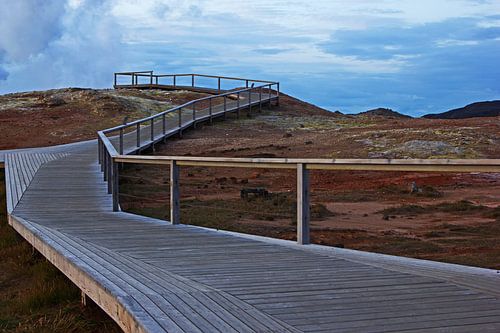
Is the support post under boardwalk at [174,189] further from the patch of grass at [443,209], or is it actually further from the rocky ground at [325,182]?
the patch of grass at [443,209]

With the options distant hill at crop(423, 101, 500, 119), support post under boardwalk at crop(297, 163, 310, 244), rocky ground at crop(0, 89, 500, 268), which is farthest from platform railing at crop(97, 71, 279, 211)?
distant hill at crop(423, 101, 500, 119)

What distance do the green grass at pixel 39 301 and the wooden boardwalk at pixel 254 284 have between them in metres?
0.41

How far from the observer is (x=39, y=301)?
7211mm

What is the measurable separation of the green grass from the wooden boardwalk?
41 cm

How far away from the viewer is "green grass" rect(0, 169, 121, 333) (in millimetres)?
6234

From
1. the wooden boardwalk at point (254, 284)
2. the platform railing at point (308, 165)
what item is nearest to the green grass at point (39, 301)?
the wooden boardwalk at point (254, 284)

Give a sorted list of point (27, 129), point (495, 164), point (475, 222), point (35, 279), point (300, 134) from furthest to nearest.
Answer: point (27, 129)
point (300, 134)
point (475, 222)
point (35, 279)
point (495, 164)

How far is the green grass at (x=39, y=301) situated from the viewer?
6234 mm

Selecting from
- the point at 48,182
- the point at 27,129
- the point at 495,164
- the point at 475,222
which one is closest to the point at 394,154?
the point at 475,222

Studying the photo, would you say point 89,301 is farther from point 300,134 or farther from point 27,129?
point 27,129

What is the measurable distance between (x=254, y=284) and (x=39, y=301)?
2.96 meters

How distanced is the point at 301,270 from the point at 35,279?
12.9ft

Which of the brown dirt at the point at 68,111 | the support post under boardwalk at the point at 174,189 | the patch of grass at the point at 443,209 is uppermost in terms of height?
the brown dirt at the point at 68,111

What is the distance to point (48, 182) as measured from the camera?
47.0ft
